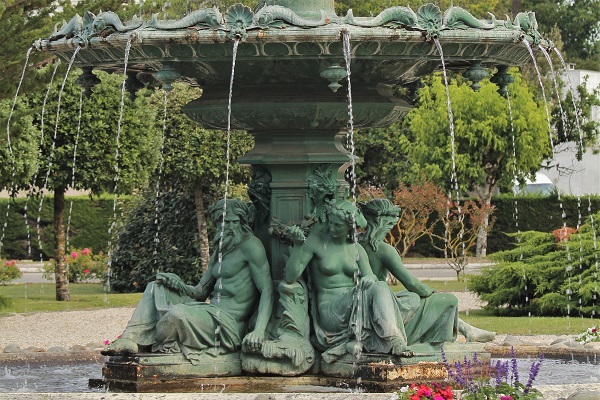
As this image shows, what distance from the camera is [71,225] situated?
3344cm

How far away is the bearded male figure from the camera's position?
8.62 m

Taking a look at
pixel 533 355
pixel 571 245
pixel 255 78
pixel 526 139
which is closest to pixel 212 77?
pixel 255 78

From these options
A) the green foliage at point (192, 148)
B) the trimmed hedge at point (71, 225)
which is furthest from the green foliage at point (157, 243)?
the trimmed hedge at point (71, 225)

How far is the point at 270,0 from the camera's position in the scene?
30.4 ft

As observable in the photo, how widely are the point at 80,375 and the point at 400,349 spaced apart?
2.99 metres

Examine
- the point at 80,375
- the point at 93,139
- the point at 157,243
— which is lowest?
the point at 80,375

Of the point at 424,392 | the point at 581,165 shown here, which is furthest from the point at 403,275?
the point at 581,165

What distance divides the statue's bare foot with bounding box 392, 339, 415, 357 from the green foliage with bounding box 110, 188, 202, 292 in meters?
14.4

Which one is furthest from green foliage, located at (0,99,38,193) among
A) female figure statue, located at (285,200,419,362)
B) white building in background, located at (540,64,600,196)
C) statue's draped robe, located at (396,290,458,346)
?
white building in background, located at (540,64,600,196)

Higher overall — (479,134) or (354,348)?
(479,134)

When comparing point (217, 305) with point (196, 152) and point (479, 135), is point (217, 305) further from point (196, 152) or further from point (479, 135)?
point (479, 135)

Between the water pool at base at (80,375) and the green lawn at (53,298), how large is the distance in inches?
301

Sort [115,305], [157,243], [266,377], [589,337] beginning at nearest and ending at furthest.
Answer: [266,377], [589,337], [115,305], [157,243]

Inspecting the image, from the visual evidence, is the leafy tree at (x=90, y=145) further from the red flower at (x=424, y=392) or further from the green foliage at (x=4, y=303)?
the red flower at (x=424, y=392)
